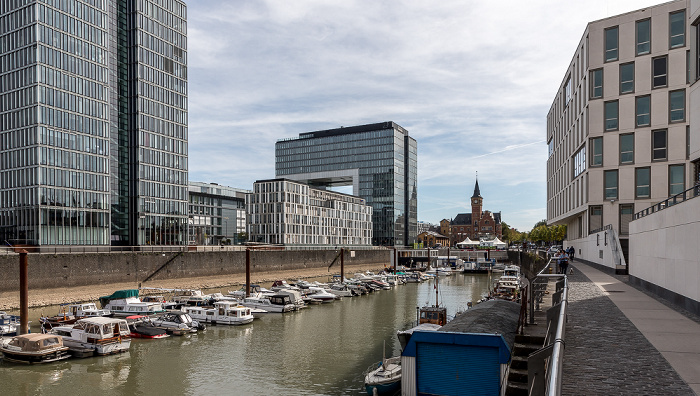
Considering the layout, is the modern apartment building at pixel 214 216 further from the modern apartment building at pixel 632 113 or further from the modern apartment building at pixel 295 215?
the modern apartment building at pixel 632 113

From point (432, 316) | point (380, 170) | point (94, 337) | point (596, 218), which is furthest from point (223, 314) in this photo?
point (380, 170)

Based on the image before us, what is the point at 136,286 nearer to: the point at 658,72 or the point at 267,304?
the point at 267,304

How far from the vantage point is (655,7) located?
166ft

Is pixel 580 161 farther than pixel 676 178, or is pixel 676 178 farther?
Answer: pixel 580 161

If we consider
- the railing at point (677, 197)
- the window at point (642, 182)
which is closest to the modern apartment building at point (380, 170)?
the window at point (642, 182)

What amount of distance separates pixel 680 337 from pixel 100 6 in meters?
98.5

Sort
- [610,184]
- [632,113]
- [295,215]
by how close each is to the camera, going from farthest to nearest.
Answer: [295,215] < [610,184] < [632,113]

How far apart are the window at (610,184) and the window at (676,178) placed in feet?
16.6

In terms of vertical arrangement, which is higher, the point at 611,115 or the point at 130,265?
the point at 611,115

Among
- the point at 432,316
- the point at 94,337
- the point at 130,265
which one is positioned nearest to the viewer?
the point at 94,337

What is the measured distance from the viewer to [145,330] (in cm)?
3906

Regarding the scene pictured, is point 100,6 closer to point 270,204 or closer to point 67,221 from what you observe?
point 67,221

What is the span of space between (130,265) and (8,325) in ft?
96.5

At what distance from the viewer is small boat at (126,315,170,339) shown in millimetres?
38594
